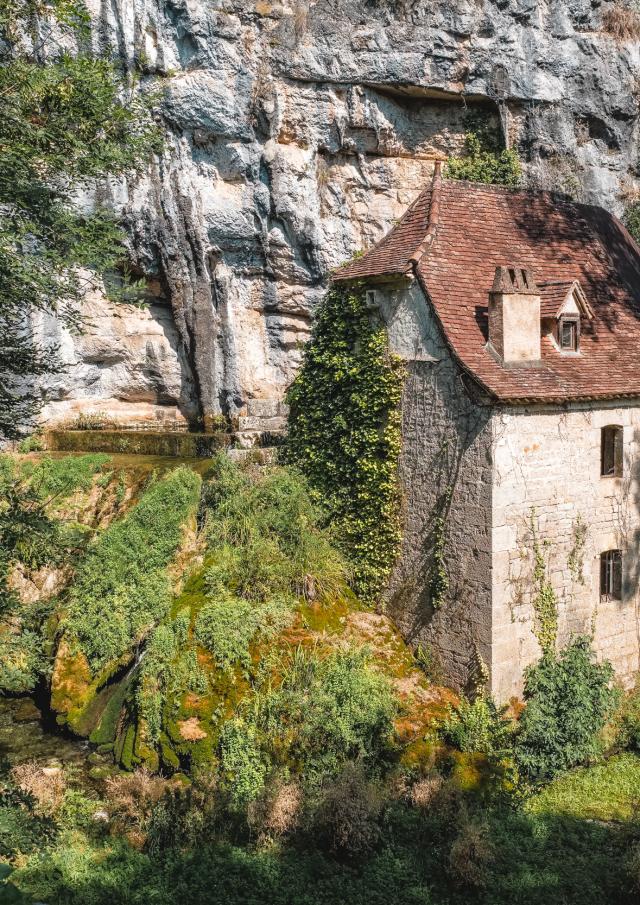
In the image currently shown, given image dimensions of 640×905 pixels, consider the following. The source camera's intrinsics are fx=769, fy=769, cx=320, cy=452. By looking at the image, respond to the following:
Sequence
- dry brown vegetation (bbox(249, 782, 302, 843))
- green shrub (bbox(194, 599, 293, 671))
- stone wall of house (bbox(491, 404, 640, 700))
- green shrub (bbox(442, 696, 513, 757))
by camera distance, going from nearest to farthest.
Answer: dry brown vegetation (bbox(249, 782, 302, 843)) < green shrub (bbox(194, 599, 293, 671)) < green shrub (bbox(442, 696, 513, 757)) < stone wall of house (bbox(491, 404, 640, 700))

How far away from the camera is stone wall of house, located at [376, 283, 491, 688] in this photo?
40.4ft

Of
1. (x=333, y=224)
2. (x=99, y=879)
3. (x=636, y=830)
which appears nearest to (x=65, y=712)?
(x=99, y=879)

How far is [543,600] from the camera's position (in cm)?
1266

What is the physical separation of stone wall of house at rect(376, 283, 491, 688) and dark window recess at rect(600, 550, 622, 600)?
2.82 metres

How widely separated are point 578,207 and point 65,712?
1405 cm

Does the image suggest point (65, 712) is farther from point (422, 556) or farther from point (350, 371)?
point (350, 371)

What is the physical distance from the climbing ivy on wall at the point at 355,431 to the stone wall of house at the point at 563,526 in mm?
2267

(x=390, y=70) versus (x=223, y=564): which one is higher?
(x=390, y=70)

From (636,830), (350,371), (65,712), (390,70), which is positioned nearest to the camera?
(636,830)

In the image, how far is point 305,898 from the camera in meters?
8.73

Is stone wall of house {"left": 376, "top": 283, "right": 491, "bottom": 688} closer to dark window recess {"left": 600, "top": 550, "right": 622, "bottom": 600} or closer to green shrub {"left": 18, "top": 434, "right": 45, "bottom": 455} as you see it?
dark window recess {"left": 600, "top": 550, "right": 622, "bottom": 600}

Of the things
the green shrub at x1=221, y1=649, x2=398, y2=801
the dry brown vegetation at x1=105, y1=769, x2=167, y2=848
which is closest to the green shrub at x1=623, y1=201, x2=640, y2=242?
the green shrub at x1=221, y1=649, x2=398, y2=801

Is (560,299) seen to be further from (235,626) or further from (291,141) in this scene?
(291,141)

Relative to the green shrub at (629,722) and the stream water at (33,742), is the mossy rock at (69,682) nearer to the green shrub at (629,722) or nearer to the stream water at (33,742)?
the stream water at (33,742)
